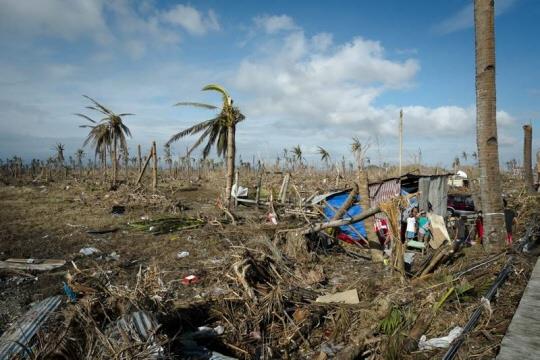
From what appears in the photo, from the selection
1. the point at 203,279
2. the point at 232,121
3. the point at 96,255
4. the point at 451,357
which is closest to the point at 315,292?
the point at 203,279

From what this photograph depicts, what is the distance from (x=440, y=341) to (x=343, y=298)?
164 cm

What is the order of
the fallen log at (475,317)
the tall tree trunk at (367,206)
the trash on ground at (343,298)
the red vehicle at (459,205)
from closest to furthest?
the fallen log at (475,317)
the trash on ground at (343,298)
the tall tree trunk at (367,206)
the red vehicle at (459,205)

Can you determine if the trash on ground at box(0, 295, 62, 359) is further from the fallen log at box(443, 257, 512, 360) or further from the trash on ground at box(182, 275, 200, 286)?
the fallen log at box(443, 257, 512, 360)

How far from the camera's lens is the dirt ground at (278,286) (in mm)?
3848

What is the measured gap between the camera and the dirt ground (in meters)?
3.85

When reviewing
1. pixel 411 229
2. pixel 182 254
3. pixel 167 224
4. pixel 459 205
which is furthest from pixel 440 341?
pixel 459 205

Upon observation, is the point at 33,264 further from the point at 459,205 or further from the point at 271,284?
the point at 459,205

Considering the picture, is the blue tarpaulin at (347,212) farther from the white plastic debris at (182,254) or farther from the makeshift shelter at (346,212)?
the white plastic debris at (182,254)

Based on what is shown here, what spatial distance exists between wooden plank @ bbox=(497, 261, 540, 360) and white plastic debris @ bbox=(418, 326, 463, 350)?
499mm

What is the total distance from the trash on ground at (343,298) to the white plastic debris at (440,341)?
1.31 meters

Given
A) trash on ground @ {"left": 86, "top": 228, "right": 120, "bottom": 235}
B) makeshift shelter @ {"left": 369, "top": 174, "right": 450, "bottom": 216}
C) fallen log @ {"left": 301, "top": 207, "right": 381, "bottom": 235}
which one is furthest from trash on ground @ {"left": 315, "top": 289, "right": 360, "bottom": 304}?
trash on ground @ {"left": 86, "top": 228, "right": 120, "bottom": 235}

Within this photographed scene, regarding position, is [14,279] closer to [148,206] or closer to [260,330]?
[260,330]

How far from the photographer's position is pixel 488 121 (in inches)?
254

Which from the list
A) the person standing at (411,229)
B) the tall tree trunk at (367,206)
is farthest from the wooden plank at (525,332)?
the person standing at (411,229)
